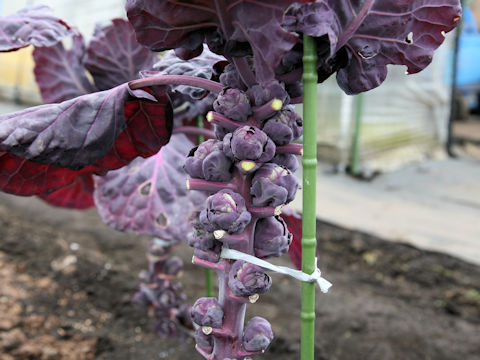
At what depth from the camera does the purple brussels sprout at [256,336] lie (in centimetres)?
80

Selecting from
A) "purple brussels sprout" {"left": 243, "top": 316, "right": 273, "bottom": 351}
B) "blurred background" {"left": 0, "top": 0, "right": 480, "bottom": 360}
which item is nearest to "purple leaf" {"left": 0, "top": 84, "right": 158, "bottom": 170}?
"purple brussels sprout" {"left": 243, "top": 316, "right": 273, "bottom": 351}

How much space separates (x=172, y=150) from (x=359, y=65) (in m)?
0.71

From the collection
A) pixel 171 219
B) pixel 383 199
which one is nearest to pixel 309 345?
pixel 171 219

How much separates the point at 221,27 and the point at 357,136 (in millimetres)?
4068

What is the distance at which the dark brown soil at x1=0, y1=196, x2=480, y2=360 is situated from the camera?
77.0 inches

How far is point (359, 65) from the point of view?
77cm

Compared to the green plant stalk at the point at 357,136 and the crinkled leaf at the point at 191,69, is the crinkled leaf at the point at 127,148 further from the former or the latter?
the green plant stalk at the point at 357,136

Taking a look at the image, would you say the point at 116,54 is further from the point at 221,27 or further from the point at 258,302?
the point at 258,302

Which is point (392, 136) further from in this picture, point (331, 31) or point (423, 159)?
point (331, 31)

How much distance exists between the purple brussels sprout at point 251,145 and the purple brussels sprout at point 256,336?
0.92 feet

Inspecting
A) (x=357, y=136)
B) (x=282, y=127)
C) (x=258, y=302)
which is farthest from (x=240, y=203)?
(x=357, y=136)

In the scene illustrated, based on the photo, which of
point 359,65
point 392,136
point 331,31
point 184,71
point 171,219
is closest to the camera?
point 331,31

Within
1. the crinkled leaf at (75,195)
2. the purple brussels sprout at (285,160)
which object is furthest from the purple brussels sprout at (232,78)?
the crinkled leaf at (75,195)

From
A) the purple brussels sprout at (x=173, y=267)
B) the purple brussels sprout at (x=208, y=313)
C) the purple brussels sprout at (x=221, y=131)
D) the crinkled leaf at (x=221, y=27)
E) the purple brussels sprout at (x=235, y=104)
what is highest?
the crinkled leaf at (x=221, y=27)
